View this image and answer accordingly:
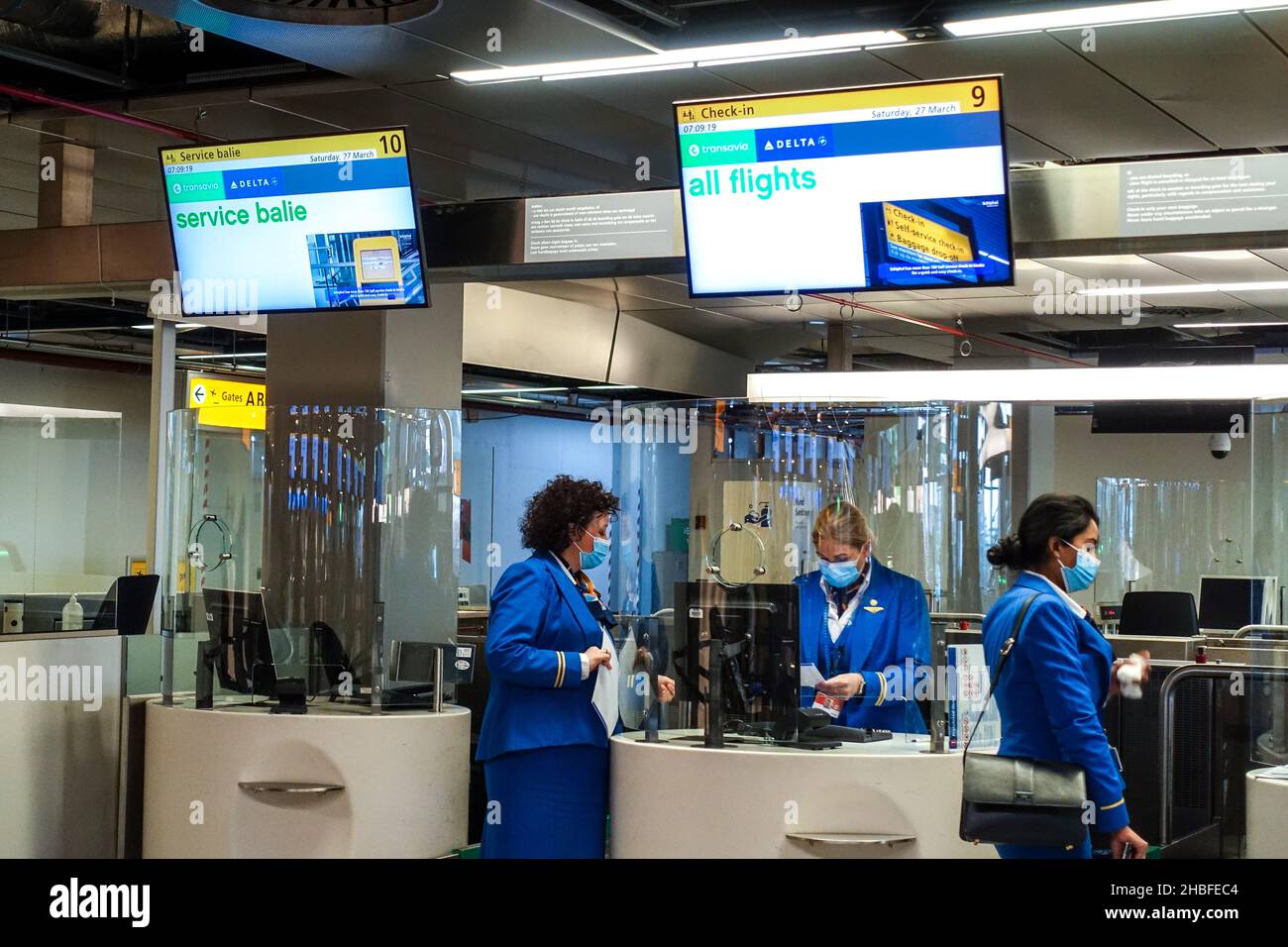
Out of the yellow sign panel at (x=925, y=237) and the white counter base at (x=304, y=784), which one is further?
the white counter base at (x=304, y=784)

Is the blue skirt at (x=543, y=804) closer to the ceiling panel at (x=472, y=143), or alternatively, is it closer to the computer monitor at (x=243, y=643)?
the computer monitor at (x=243, y=643)

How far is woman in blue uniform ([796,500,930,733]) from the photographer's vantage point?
427cm

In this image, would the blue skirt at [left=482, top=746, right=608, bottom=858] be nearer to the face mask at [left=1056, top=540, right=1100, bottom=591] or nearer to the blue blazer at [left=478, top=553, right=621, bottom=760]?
the blue blazer at [left=478, top=553, right=621, bottom=760]

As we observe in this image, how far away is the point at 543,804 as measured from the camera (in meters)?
4.29

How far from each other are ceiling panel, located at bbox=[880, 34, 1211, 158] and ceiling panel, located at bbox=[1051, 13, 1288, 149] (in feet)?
0.28

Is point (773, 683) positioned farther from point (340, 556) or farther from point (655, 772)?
point (340, 556)

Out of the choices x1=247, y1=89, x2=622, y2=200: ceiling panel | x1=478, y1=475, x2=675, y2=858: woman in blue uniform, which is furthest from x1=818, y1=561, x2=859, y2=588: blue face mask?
x1=247, y1=89, x2=622, y2=200: ceiling panel

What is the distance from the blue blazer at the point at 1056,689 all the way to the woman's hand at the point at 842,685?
965 mm

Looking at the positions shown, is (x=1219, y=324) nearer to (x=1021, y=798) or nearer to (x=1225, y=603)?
(x=1225, y=603)

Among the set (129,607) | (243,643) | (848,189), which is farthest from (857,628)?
(129,607)

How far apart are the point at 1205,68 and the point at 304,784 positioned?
4117 millimetres

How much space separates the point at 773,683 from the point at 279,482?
223 cm
